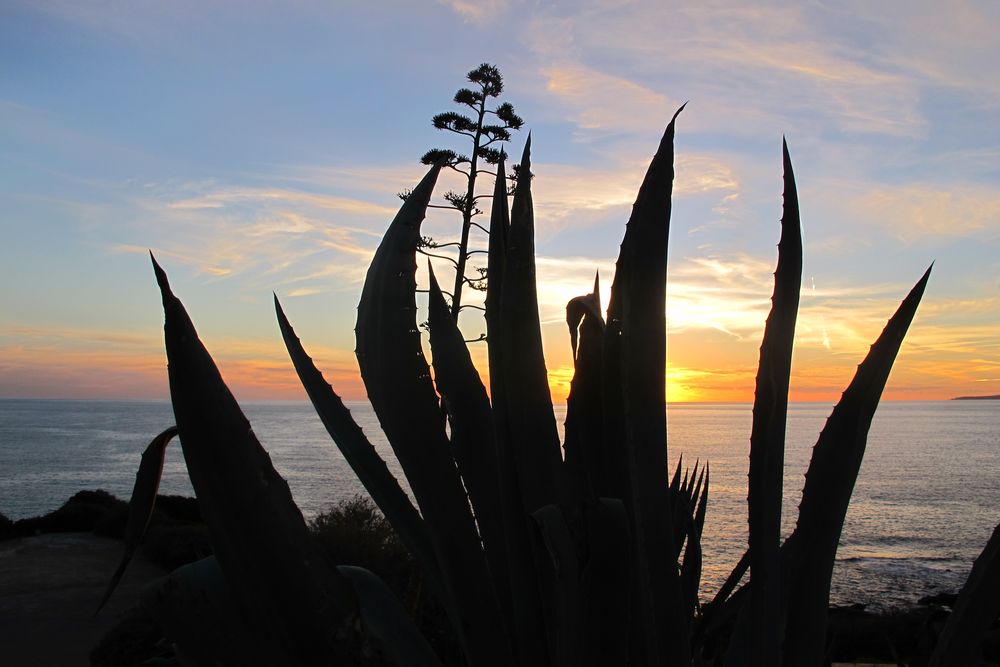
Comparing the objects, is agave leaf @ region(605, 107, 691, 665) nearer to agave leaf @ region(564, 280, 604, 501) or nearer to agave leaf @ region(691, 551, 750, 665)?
agave leaf @ region(564, 280, 604, 501)

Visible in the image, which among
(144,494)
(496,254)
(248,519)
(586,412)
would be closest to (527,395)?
(586,412)

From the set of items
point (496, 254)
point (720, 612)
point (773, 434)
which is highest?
point (496, 254)

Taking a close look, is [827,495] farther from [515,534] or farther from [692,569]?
[692,569]

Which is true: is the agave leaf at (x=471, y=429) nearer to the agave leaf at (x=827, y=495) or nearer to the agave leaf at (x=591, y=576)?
the agave leaf at (x=591, y=576)

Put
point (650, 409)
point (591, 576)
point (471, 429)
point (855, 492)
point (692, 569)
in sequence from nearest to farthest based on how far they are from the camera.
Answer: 1. point (591, 576)
2. point (650, 409)
3. point (471, 429)
4. point (692, 569)
5. point (855, 492)

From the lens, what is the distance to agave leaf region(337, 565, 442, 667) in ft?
3.10

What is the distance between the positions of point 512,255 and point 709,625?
726 millimetres

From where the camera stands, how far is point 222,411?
68 cm

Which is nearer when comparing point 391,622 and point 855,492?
point 391,622

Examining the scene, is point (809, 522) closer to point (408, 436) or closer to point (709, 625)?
point (709, 625)

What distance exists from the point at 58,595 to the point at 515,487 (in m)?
15.7

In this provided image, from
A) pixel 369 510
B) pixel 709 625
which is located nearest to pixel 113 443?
pixel 369 510

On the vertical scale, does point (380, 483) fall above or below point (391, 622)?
above

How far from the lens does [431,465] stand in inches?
36.3
